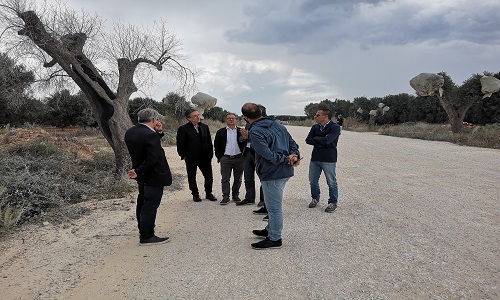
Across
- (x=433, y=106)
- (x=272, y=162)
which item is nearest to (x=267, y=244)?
(x=272, y=162)

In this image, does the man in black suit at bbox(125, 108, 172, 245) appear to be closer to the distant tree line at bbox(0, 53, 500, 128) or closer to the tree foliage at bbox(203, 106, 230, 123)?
the distant tree line at bbox(0, 53, 500, 128)

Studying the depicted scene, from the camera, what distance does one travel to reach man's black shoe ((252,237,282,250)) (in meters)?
4.32

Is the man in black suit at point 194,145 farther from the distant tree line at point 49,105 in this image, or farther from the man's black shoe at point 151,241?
the distant tree line at point 49,105

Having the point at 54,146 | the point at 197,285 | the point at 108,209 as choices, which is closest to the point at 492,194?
the point at 197,285

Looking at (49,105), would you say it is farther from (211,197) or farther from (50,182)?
(211,197)

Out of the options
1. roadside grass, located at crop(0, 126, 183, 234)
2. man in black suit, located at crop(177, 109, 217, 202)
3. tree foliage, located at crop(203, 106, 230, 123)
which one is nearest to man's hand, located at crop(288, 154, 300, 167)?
man in black suit, located at crop(177, 109, 217, 202)

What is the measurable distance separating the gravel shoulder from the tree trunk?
243 cm

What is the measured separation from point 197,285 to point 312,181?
3.22 m

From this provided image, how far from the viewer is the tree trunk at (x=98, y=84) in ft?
25.3

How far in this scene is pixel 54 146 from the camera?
9.41 m

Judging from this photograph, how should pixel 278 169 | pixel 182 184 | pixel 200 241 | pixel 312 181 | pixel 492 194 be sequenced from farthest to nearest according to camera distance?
1. pixel 182 184
2. pixel 492 194
3. pixel 312 181
4. pixel 200 241
5. pixel 278 169

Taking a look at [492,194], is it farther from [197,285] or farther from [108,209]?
[108,209]

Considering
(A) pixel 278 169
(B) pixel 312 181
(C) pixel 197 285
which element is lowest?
(C) pixel 197 285

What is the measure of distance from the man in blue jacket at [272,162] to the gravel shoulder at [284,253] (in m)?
0.27
